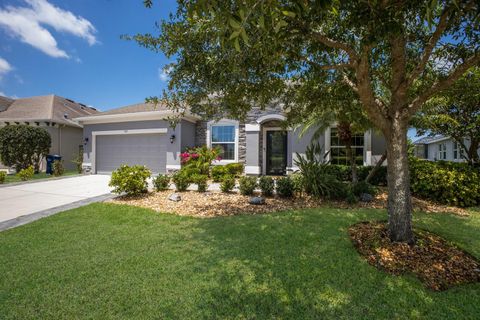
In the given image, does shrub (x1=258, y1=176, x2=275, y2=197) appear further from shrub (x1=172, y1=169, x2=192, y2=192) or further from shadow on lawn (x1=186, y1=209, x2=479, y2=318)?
shadow on lawn (x1=186, y1=209, x2=479, y2=318)

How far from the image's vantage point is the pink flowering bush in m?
11.9

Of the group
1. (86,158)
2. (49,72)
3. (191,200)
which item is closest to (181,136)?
(191,200)

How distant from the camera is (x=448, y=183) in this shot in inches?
270

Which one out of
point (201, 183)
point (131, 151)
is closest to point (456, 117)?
point (201, 183)

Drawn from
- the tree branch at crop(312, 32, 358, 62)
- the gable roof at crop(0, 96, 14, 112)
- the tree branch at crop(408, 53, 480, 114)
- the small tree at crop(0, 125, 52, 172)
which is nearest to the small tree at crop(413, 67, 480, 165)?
the tree branch at crop(408, 53, 480, 114)

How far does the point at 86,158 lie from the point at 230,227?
1372 centimetres

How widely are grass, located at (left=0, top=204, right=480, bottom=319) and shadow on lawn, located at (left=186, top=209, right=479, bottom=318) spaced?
0.04 ft

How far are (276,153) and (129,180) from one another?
7.92m

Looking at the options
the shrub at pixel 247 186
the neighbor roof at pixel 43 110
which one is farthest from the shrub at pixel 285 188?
the neighbor roof at pixel 43 110

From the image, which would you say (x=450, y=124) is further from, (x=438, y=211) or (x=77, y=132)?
(x=77, y=132)

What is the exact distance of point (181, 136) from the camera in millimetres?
12781

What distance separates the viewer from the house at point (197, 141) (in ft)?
38.9

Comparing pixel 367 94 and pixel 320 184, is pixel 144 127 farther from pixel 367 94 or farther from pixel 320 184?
pixel 367 94

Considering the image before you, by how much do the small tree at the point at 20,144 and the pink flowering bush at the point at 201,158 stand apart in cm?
927
